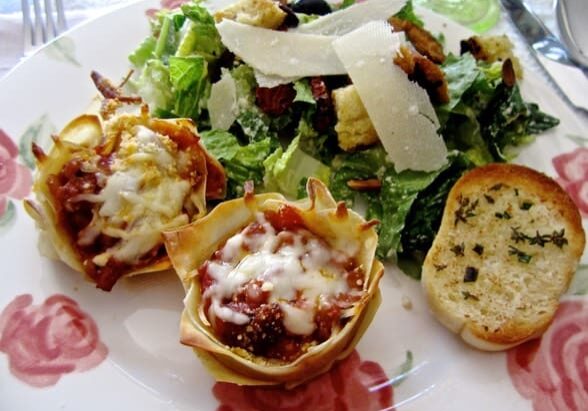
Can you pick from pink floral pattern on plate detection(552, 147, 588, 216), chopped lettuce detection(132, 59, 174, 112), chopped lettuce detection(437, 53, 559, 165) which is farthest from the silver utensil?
chopped lettuce detection(132, 59, 174, 112)

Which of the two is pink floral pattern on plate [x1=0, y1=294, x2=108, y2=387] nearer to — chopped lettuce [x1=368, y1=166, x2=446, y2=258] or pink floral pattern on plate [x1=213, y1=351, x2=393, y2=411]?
pink floral pattern on plate [x1=213, y1=351, x2=393, y2=411]

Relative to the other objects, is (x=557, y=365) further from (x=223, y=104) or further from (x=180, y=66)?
(x=180, y=66)

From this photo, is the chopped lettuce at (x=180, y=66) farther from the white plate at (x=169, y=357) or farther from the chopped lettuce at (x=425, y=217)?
the chopped lettuce at (x=425, y=217)

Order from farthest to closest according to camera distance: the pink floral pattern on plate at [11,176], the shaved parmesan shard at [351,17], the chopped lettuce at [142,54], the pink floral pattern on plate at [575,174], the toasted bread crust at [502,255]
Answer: the chopped lettuce at [142,54], the shaved parmesan shard at [351,17], the pink floral pattern on plate at [575,174], the pink floral pattern on plate at [11,176], the toasted bread crust at [502,255]

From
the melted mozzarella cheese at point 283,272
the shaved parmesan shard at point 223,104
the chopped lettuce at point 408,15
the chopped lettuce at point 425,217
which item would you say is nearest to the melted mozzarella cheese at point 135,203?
the melted mozzarella cheese at point 283,272

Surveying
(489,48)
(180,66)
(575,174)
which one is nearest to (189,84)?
(180,66)

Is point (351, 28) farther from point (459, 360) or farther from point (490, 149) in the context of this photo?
point (459, 360)
